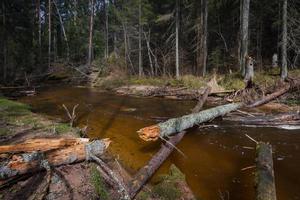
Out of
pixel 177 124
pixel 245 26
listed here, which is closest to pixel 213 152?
pixel 177 124

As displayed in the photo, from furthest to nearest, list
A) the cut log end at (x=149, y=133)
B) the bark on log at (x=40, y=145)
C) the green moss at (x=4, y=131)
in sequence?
the green moss at (x=4, y=131)
the cut log end at (x=149, y=133)
the bark on log at (x=40, y=145)

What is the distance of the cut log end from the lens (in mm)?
6055

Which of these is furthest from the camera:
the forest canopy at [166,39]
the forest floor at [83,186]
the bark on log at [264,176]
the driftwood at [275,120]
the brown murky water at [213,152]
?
the forest canopy at [166,39]

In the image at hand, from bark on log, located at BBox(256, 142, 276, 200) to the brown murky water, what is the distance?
1.48 ft

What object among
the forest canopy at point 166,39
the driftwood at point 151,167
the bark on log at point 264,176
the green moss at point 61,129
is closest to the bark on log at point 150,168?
the driftwood at point 151,167

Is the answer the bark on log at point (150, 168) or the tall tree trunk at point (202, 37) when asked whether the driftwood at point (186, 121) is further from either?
the tall tree trunk at point (202, 37)

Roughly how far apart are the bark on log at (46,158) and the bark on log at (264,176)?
Result: 2.76 m

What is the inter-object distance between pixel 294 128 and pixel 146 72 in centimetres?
2120

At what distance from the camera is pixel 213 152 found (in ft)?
22.2

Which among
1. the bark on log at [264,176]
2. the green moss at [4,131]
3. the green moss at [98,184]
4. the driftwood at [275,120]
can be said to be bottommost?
the green moss at [98,184]

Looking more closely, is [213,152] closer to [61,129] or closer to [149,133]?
[149,133]

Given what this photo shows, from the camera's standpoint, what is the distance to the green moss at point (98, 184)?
447cm

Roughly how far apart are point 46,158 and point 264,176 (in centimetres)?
355

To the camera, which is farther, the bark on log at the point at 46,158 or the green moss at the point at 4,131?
the green moss at the point at 4,131
